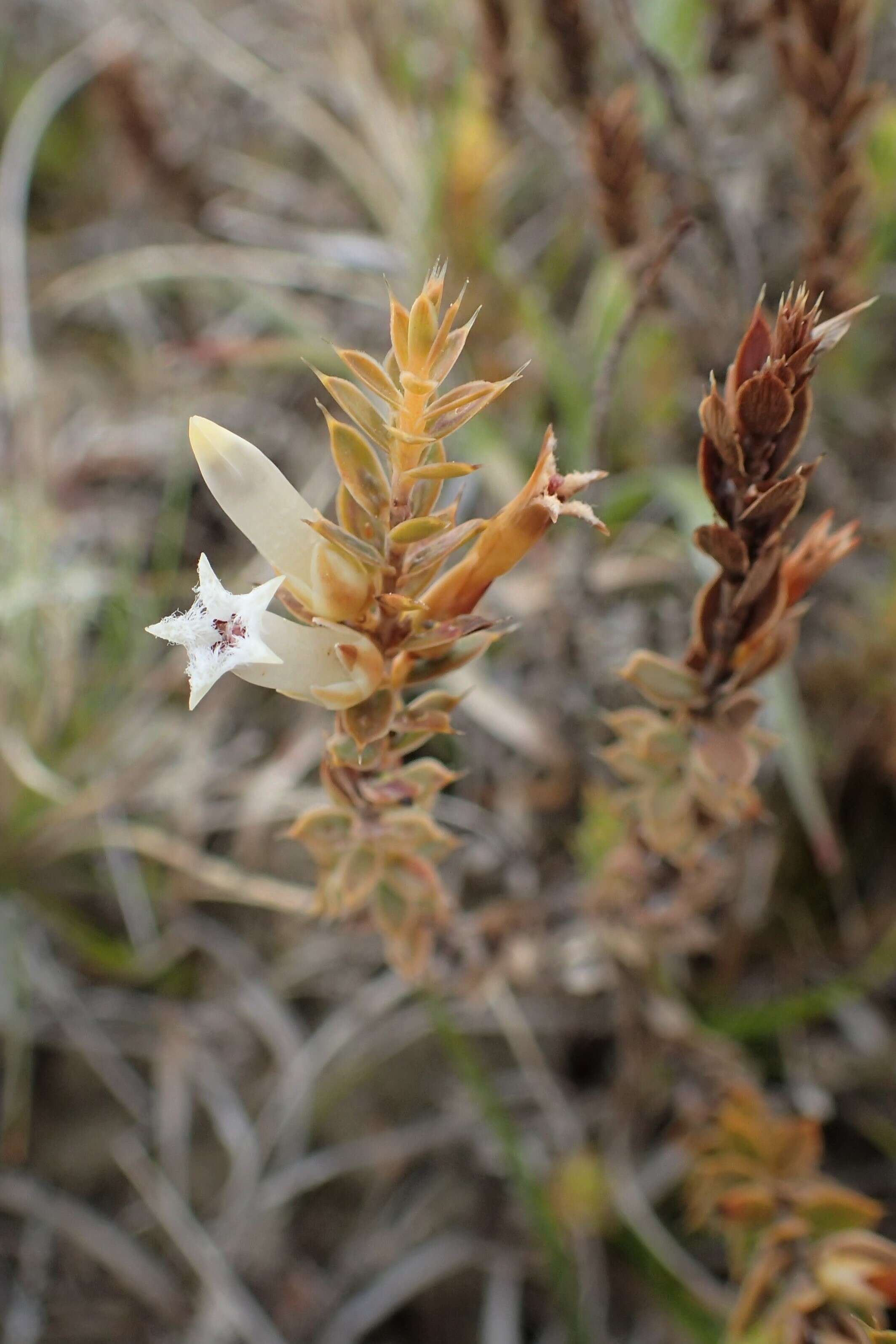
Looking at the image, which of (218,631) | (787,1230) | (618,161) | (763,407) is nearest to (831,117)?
(618,161)

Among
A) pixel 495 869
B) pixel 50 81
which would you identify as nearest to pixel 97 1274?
pixel 495 869

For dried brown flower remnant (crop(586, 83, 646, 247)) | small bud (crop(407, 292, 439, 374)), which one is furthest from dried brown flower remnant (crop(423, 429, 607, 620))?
dried brown flower remnant (crop(586, 83, 646, 247))

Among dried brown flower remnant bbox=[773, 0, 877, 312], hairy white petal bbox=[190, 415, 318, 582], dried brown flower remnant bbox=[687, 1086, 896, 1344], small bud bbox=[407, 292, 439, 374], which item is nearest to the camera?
small bud bbox=[407, 292, 439, 374]

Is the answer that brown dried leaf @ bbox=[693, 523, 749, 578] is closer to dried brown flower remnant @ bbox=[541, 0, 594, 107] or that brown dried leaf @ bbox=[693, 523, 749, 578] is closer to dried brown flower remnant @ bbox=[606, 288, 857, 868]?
dried brown flower remnant @ bbox=[606, 288, 857, 868]

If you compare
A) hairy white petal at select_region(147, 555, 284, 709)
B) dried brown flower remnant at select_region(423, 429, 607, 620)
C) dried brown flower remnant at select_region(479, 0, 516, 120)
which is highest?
dried brown flower remnant at select_region(479, 0, 516, 120)

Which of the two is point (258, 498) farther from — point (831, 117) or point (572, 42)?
point (572, 42)

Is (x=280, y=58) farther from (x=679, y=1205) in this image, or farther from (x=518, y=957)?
(x=679, y=1205)

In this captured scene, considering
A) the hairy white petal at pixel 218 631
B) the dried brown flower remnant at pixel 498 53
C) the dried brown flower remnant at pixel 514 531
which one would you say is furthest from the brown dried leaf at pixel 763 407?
the dried brown flower remnant at pixel 498 53
